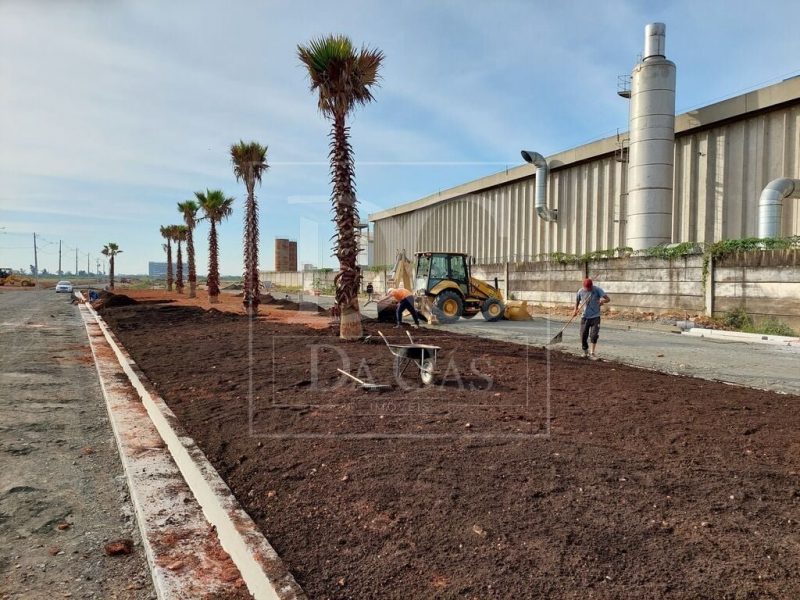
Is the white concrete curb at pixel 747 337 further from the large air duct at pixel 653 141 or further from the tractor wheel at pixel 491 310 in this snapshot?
A: the large air duct at pixel 653 141

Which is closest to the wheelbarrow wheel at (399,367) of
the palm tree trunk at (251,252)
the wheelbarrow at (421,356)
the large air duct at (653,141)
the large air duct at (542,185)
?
the wheelbarrow at (421,356)

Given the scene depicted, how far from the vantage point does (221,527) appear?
11.6 feet

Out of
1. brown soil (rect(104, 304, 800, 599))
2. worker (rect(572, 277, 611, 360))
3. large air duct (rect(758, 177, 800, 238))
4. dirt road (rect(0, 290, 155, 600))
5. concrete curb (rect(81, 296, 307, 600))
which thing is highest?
large air duct (rect(758, 177, 800, 238))

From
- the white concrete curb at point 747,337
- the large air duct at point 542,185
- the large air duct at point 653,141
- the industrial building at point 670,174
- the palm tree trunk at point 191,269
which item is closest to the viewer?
the white concrete curb at point 747,337

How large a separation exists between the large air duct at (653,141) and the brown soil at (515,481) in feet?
58.7

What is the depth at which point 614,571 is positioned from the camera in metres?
2.75

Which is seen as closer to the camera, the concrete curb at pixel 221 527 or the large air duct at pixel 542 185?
the concrete curb at pixel 221 527

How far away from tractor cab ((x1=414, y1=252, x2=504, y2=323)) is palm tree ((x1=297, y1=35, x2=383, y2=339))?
656 centimetres

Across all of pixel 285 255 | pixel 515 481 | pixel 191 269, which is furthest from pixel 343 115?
pixel 285 255

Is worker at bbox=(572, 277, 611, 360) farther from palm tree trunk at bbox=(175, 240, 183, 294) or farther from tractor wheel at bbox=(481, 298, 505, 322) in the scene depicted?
palm tree trunk at bbox=(175, 240, 183, 294)

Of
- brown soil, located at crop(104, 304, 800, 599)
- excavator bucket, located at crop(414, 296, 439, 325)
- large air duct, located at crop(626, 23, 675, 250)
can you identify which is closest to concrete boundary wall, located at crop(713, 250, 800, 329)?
large air duct, located at crop(626, 23, 675, 250)

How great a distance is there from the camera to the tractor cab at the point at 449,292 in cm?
1859

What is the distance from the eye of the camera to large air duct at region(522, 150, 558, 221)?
32000mm

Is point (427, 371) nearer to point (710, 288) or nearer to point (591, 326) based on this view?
point (591, 326)
